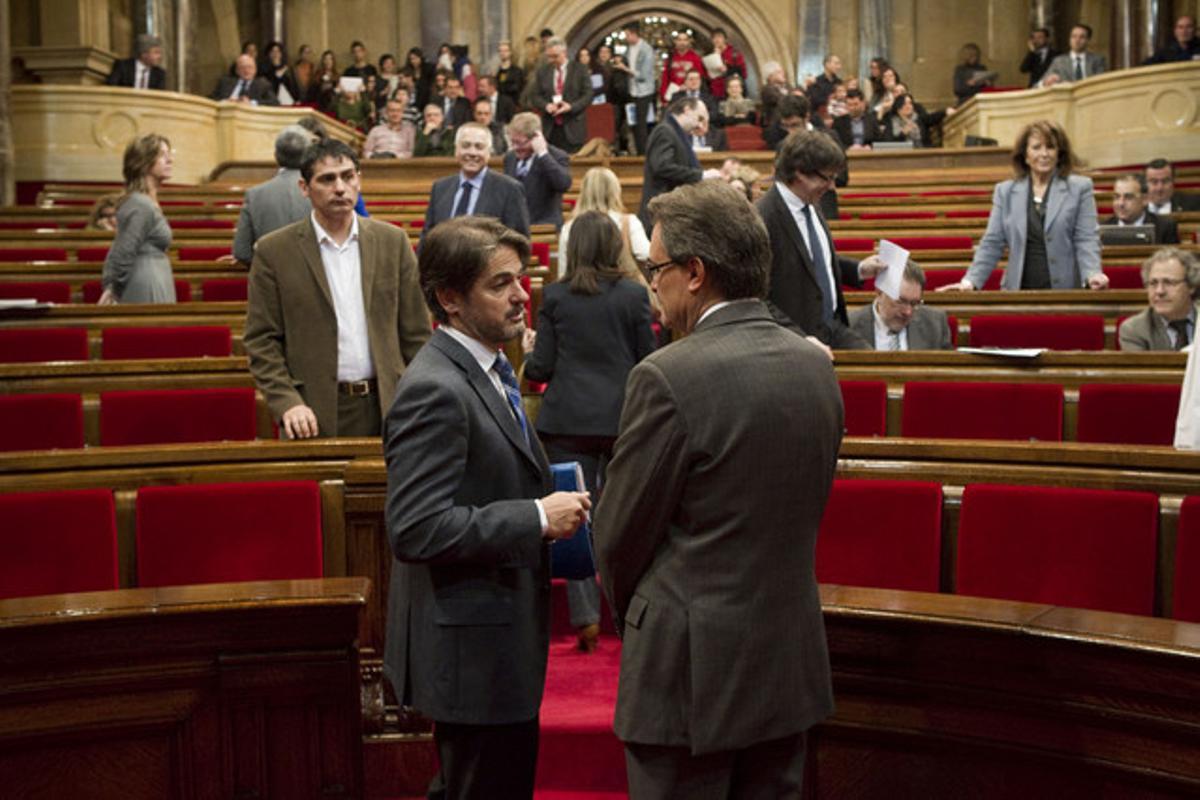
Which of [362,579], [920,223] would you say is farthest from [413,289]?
[920,223]

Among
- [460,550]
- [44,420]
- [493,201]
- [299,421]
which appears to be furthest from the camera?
[493,201]

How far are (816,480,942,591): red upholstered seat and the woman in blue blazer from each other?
2470 mm

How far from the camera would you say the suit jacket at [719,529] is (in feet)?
5.65

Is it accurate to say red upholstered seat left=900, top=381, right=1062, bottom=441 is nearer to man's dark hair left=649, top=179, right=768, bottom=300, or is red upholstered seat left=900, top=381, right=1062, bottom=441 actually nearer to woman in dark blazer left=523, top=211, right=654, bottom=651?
woman in dark blazer left=523, top=211, right=654, bottom=651

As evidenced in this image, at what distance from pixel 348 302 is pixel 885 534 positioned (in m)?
1.37

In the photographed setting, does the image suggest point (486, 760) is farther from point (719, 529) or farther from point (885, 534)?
point (885, 534)

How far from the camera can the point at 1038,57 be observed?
14.8 metres

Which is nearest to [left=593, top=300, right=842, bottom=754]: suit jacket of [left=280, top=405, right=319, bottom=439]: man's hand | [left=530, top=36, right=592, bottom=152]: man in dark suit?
[left=280, top=405, right=319, bottom=439]: man's hand

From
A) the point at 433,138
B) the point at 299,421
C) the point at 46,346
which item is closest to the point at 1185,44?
the point at 433,138

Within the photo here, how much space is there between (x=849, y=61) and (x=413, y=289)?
15164 millimetres

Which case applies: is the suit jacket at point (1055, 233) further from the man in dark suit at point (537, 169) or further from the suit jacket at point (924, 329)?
the man in dark suit at point (537, 169)

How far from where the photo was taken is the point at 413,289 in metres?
3.31

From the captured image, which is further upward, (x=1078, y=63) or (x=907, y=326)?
(x=1078, y=63)

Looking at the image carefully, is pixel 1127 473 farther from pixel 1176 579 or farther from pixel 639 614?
pixel 639 614
